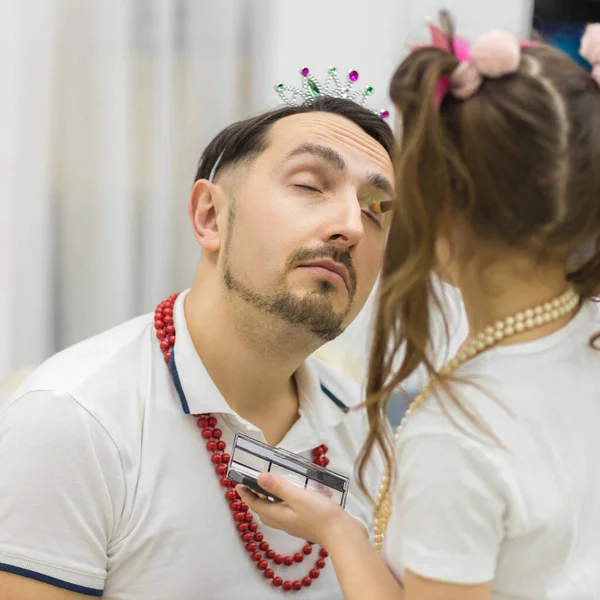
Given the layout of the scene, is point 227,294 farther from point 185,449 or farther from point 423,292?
point 423,292

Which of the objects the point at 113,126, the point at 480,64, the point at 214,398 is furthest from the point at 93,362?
the point at 113,126

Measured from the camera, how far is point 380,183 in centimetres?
129

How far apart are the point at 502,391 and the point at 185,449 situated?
58 cm

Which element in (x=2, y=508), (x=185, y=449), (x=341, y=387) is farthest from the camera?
(x=341, y=387)

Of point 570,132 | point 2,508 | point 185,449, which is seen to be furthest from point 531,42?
point 2,508

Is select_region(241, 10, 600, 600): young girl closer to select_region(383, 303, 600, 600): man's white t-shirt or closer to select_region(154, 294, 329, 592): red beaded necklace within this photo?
select_region(383, 303, 600, 600): man's white t-shirt

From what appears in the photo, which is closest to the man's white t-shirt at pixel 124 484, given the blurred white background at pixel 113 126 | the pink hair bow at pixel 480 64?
the pink hair bow at pixel 480 64

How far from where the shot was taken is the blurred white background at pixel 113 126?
2104 millimetres

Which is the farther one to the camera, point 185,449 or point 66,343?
point 66,343

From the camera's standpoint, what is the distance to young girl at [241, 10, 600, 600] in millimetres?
709

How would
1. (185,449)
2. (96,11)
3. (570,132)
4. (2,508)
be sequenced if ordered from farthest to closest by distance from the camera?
1. (96,11)
2. (185,449)
3. (2,508)
4. (570,132)

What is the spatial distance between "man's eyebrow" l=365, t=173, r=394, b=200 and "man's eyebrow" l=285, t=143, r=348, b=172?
5 cm

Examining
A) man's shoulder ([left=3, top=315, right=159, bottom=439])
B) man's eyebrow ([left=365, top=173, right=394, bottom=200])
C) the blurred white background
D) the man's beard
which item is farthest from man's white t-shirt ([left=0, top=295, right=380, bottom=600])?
the blurred white background

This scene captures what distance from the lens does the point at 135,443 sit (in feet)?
3.75
